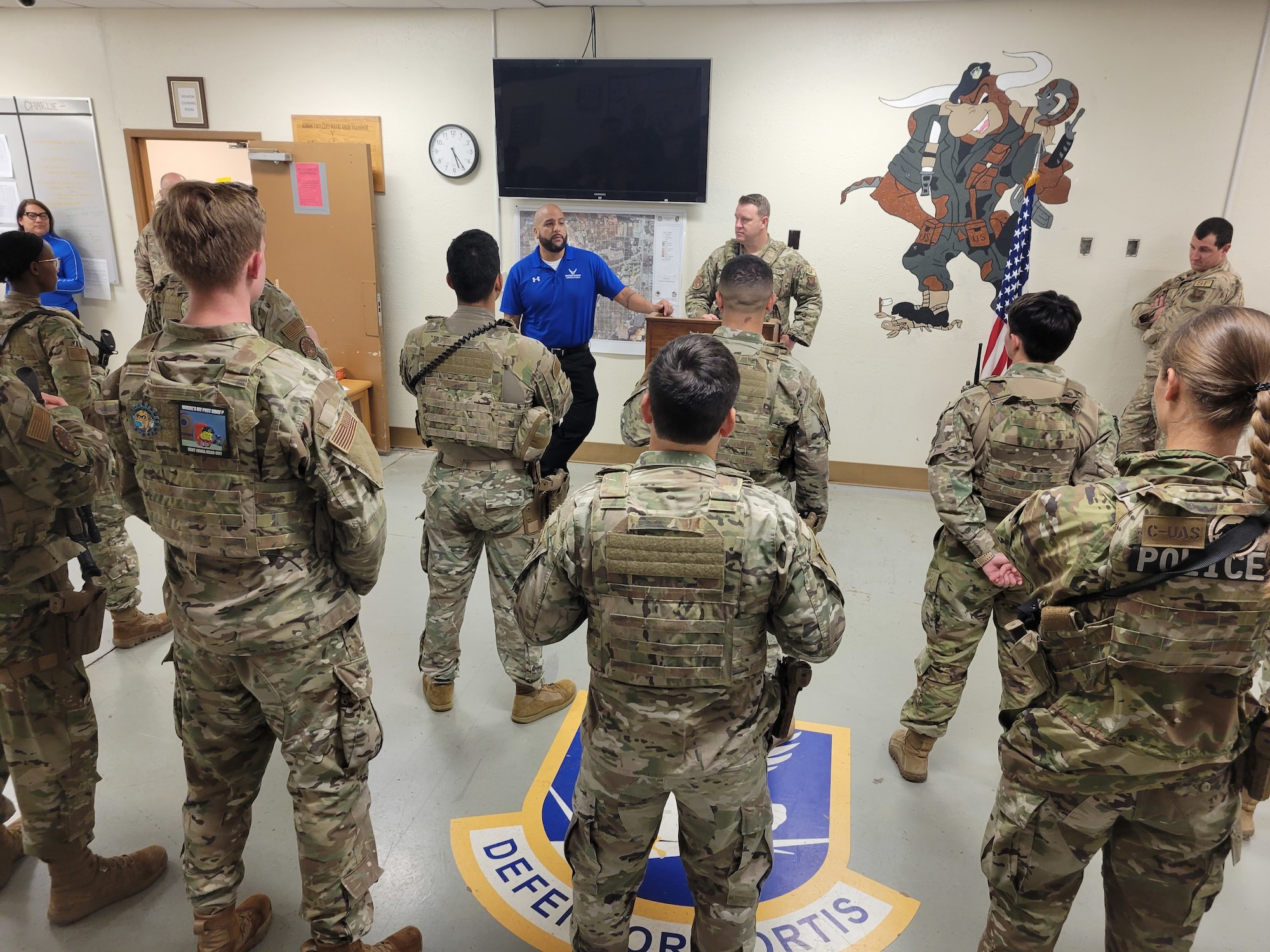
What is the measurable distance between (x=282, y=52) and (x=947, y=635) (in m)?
6.14

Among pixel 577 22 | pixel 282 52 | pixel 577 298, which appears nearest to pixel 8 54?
pixel 282 52

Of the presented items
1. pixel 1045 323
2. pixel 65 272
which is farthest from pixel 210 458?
pixel 65 272

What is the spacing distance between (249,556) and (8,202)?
7.07m

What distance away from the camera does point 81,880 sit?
7.10 ft

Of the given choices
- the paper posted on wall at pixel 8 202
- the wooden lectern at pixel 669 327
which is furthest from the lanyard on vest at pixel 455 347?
the paper posted on wall at pixel 8 202

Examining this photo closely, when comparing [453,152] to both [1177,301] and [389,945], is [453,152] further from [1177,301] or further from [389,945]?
[389,945]

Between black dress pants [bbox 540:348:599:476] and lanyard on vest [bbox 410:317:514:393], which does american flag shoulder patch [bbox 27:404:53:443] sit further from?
black dress pants [bbox 540:348:599:476]

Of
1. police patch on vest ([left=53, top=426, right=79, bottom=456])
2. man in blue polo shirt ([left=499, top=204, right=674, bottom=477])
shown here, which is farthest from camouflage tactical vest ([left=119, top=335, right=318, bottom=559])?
man in blue polo shirt ([left=499, top=204, right=674, bottom=477])

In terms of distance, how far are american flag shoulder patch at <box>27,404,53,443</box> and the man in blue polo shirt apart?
8.67ft

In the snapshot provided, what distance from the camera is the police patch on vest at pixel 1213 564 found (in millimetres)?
1355

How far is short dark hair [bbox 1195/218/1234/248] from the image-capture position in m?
4.67

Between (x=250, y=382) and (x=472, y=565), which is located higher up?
(x=250, y=382)

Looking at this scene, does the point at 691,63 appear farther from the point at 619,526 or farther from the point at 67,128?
the point at 67,128

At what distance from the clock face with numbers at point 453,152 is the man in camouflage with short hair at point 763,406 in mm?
3719
